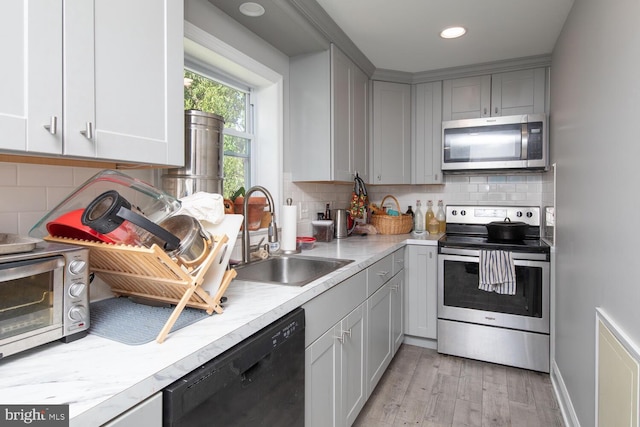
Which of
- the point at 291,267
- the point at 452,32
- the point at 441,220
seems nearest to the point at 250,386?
the point at 291,267

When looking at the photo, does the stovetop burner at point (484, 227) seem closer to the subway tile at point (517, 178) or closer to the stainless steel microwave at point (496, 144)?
the subway tile at point (517, 178)

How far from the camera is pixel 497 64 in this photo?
3.03 meters

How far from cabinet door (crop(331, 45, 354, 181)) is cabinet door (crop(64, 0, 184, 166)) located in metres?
1.39

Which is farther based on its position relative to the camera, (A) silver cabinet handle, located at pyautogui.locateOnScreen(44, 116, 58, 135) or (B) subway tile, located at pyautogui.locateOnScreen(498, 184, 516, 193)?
(B) subway tile, located at pyautogui.locateOnScreen(498, 184, 516, 193)

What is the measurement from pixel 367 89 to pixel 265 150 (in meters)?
1.27

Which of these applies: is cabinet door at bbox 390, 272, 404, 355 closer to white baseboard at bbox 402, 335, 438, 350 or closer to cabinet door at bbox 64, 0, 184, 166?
white baseboard at bbox 402, 335, 438, 350

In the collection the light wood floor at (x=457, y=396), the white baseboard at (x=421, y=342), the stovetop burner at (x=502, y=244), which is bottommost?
the light wood floor at (x=457, y=396)

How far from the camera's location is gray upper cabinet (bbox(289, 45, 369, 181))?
2484 mm

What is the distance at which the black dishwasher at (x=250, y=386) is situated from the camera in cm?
82

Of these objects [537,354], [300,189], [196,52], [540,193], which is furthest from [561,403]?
[196,52]

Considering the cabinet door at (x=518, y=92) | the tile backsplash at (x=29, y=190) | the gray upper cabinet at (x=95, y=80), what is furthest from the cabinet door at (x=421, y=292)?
the tile backsplash at (x=29, y=190)

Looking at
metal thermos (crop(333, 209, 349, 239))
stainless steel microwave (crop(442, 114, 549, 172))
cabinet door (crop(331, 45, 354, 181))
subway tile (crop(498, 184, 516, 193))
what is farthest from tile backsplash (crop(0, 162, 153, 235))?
subway tile (crop(498, 184, 516, 193))

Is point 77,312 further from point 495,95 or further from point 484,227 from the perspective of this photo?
point 495,95

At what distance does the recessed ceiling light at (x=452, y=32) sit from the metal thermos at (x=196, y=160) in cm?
180
